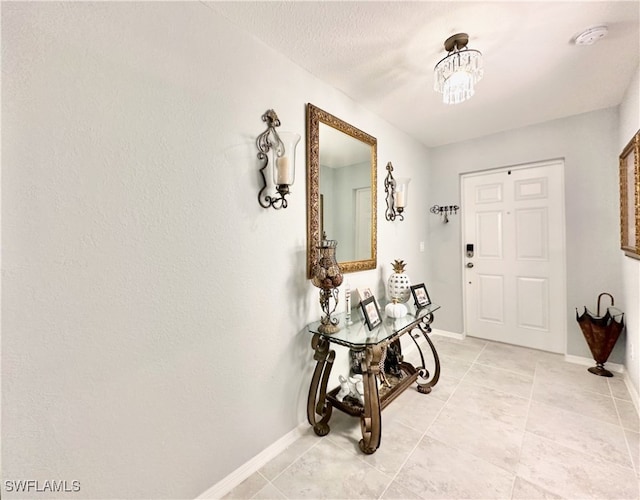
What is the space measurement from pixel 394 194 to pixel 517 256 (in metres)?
1.58

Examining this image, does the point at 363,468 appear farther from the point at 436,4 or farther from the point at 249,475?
the point at 436,4

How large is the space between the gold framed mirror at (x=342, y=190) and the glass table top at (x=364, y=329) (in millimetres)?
354

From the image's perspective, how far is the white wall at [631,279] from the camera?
6.34ft

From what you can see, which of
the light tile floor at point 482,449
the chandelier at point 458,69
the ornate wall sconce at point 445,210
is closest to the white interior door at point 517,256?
the ornate wall sconce at point 445,210

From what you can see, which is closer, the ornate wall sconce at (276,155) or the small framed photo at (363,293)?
the ornate wall sconce at (276,155)

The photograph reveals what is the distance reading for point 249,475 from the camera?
146cm

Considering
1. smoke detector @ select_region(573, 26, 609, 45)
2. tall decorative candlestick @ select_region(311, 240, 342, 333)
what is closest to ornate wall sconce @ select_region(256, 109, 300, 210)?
tall decorative candlestick @ select_region(311, 240, 342, 333)

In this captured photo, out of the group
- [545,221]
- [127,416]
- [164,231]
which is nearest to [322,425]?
[127,416]

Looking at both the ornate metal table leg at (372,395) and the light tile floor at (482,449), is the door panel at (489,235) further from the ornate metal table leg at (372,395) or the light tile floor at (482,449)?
the ornate metal table leg at (372,395)

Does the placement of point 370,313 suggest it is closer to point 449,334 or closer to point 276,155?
point 276,155

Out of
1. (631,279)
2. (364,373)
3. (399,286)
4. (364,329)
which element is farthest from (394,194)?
(631,279)

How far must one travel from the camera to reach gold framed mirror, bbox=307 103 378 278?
6.01ft

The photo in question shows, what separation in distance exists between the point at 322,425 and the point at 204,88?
6.59 feet

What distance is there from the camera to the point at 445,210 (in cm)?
337
